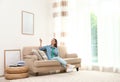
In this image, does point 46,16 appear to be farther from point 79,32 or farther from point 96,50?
point 96,50

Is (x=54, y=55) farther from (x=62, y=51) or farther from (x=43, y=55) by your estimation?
(x=62, y=51)

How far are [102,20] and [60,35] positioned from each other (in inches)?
62.1

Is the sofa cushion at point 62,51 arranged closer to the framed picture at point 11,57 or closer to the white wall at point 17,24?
the white wall at point 17,24

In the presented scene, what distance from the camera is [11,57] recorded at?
523 centimetres

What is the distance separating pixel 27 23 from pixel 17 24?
446 millimetres

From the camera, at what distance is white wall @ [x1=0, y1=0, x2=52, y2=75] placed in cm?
503

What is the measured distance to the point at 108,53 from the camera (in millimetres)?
5598

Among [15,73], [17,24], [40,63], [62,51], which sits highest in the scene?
[17,24]

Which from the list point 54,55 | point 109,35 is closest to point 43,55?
point 54,55

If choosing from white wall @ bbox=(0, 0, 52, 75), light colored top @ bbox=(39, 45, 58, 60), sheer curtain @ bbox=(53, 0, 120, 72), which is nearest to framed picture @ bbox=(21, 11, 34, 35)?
white wall @ bbox=(0, 0, 52, 75)

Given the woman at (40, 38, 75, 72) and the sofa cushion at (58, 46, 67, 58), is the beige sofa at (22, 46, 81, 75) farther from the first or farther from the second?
the sofa cushion at (58, 46, 67, 58)

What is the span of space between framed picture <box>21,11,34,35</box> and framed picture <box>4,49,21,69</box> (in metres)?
0.69

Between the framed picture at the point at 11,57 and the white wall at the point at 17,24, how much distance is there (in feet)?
0.30

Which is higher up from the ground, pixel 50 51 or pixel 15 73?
pixel 50 51
